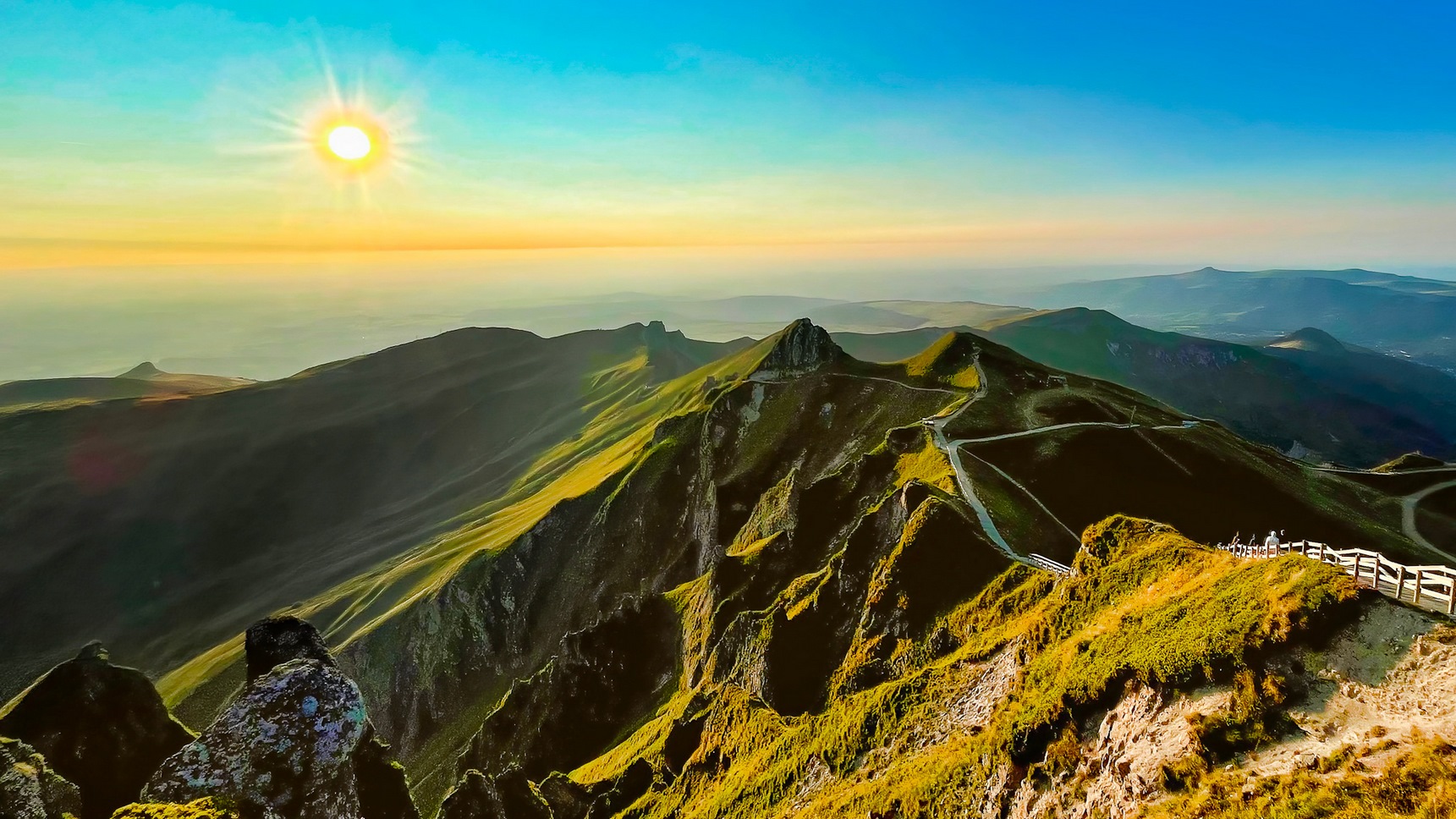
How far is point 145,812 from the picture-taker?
22.8m

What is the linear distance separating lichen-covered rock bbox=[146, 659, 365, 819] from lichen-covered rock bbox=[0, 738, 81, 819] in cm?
335

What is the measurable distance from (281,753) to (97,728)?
15.9 meters

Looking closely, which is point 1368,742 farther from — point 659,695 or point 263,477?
point 263,477

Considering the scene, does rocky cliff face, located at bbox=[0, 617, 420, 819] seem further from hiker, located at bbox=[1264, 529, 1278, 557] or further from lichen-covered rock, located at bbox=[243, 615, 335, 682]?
hiker, located at bbox=[1264, 529, 1278, 557]

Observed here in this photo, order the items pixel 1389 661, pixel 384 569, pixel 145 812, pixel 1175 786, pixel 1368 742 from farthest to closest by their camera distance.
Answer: pixel 384 569, pixel 145 812, pixel 1175 786, pixel 1389 661, pixel 1368 742

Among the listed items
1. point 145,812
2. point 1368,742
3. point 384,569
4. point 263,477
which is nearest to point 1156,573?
point 1368,742

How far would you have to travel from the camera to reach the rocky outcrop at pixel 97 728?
101ft

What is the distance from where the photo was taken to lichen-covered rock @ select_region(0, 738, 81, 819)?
22.4 m

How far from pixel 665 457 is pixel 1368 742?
309 feet

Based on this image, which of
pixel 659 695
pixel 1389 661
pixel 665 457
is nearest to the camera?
pixel 1389 661

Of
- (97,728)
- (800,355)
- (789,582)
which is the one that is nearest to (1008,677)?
(789,582)

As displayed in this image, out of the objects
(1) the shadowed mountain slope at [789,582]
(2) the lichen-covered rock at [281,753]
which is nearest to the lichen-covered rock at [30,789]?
(2) the lichen-covered rock at [281,753]

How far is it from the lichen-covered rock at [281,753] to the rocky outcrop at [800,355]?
268ft

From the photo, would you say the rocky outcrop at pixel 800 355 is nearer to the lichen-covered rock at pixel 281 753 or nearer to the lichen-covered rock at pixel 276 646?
the lichen-covered rock at pixel 276 646
